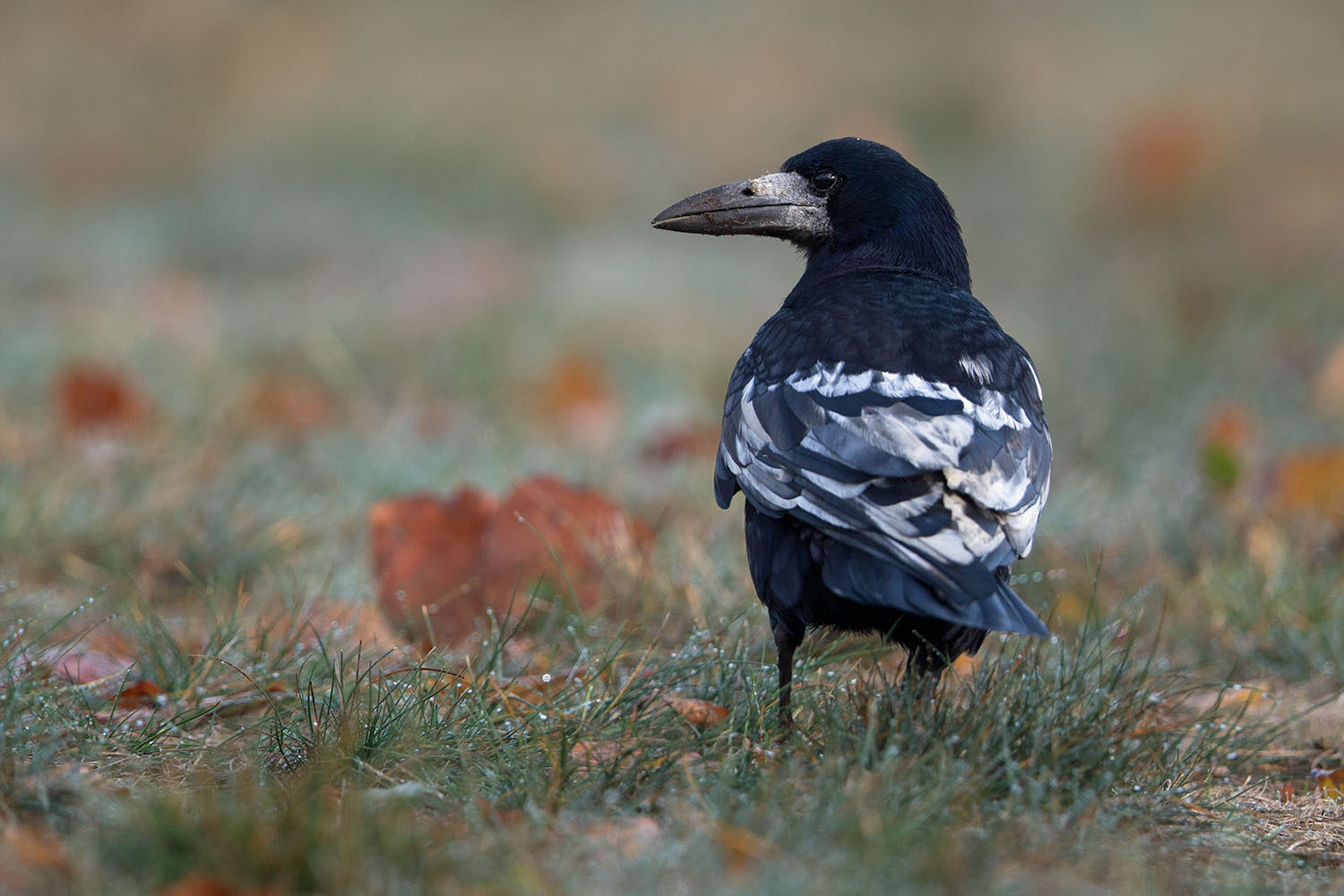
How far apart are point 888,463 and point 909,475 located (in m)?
0.04

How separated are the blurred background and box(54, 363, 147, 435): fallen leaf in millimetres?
13

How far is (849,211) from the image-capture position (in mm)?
3027

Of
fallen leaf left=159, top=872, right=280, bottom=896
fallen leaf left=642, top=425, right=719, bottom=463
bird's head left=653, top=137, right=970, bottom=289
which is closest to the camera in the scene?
fallen leaf left=159, top=872, right=280, bottom=896

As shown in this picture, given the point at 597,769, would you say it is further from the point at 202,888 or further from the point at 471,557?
the point at 471,557

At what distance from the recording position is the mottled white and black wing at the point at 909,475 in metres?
2.14

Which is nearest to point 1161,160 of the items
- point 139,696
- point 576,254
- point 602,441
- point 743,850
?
point 576,254

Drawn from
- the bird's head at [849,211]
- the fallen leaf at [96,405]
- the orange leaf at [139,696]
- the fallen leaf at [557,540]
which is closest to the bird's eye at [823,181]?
the bird's head at [849,211]

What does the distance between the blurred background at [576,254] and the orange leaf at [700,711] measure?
0.76 m

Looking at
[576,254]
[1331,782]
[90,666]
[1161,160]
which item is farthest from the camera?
[1161,160]

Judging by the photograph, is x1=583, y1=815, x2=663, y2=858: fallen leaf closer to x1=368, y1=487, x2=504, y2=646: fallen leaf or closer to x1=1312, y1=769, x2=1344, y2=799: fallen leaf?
x1=368, y1=487, x2=504, y2=646: fallen leaf

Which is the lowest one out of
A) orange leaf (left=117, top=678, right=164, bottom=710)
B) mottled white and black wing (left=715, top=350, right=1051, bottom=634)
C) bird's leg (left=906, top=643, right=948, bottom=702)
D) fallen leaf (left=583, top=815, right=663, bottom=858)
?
orange leaf (left=117, top=678, right=164, bottom=710)

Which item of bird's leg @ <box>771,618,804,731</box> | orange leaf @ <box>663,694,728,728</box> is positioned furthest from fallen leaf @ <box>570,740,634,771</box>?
bird's leg @ <box>771,618,804,731</box>

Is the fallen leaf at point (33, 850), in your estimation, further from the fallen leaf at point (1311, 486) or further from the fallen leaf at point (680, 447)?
the fallen leaf at point (1311, 486)

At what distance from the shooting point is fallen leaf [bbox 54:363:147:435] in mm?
4059
